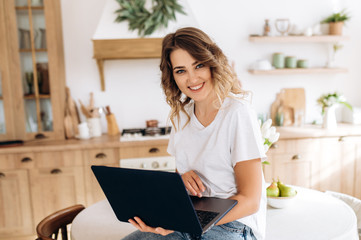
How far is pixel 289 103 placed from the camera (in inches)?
143

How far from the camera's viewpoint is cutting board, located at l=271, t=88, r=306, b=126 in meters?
3.59

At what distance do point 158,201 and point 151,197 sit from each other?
3cm

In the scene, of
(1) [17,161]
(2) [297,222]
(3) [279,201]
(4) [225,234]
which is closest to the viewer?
(4) [225,234]

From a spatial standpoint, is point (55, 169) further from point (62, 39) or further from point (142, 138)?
point (62, 39)

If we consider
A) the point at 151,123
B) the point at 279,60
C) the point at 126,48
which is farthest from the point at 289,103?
the point at 126,48

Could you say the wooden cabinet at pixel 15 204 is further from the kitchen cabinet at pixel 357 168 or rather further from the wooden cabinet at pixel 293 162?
the kitchen cabinet at pixel 357 168

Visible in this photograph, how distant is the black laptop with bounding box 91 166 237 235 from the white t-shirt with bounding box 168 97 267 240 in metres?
0.12

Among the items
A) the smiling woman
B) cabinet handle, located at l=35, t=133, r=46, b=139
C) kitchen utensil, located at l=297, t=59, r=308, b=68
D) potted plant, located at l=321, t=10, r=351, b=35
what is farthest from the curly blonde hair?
potted plant, located at l=321, t=10, r=351, b=35

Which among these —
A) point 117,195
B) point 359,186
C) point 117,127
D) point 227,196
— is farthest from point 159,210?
point 359,186

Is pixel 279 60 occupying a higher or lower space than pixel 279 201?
higher

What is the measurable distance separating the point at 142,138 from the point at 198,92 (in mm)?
1698

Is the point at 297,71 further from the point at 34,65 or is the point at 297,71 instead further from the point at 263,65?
the point at 34,65

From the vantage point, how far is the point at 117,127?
132 inches

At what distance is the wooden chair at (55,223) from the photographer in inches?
57.2
